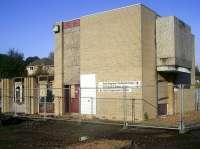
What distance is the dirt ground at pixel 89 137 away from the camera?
1361cm

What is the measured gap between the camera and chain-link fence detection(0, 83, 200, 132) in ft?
79.0

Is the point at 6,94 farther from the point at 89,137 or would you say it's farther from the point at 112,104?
the point at 89,137

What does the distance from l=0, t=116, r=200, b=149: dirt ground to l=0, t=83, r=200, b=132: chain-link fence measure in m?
2.57

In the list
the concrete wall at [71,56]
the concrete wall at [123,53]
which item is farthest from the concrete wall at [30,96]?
the concrete wall at [123,53]

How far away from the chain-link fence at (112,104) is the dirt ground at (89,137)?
257cm

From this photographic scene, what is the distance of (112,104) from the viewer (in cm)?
2550

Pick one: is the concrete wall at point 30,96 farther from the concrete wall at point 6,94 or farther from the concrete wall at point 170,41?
the concrete wall at point 170,41

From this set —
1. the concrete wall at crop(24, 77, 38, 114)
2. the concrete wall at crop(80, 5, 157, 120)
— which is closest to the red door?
the concrete wall at crop(80, 5, 157, 120)

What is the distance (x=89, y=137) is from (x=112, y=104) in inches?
369

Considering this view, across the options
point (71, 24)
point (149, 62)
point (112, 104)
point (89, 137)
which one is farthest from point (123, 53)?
point (89, 137)

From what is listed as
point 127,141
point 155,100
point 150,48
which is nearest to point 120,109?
point 155,100

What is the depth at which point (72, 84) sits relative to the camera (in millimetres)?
29016

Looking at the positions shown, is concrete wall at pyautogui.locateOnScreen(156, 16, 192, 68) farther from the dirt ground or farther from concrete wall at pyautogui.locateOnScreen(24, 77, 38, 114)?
concrete wall at pyautogui.locateOnScreen(24, 77, 38, 114)

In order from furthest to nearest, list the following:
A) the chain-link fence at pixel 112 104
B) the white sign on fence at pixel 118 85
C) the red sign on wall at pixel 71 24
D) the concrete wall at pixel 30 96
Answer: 1. the concrete wall at pixel 30 96
2. the red sign on wall at pixel 71 24
3. the white sign on fence at pixel 118 85
4. the chain-link fence at pixel 112 104
